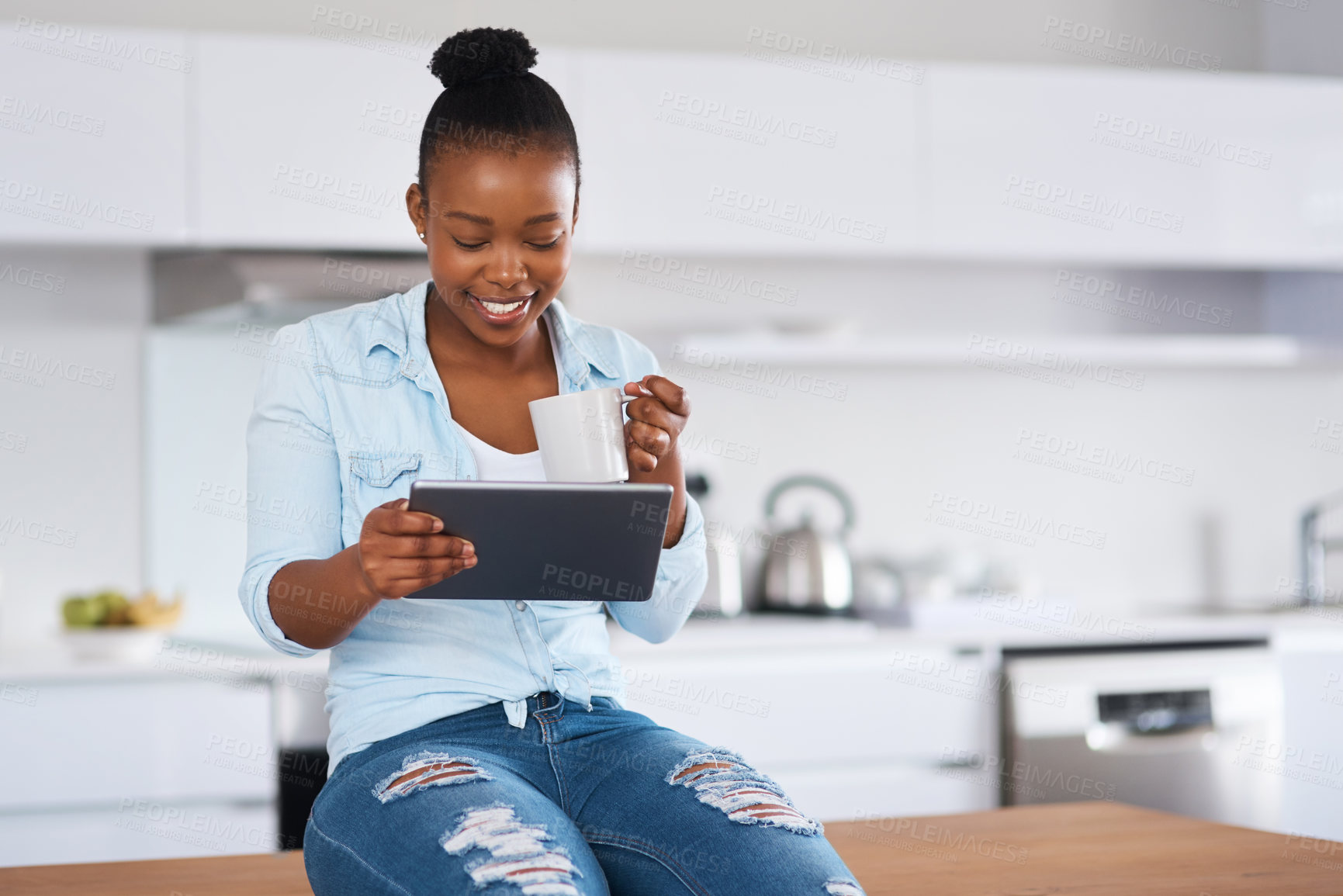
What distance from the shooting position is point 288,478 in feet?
4.05

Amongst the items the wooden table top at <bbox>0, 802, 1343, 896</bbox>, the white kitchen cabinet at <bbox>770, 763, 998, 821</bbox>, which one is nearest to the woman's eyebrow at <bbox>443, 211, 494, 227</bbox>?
the wooden table top at <bbox>0, 802, 1343, 896</bbox>

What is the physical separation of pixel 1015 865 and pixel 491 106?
971 millimetres

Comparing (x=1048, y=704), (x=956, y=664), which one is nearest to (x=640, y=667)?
(x=956, y=664)

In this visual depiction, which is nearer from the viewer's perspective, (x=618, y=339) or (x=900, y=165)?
(x=618, y=339)

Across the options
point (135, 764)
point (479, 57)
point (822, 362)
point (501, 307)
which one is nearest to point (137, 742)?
point (135, 764)

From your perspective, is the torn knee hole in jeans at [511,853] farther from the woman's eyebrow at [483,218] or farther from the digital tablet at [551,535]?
the woman's eyebrow at [483,218]

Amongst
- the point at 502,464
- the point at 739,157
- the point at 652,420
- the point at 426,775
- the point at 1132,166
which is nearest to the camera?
the point at 426,775

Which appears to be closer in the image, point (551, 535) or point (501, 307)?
Answer: point (551, 535)

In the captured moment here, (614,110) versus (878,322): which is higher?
(614,110)

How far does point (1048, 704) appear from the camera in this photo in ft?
8.86

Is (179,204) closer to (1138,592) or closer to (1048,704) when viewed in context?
(1048,704)

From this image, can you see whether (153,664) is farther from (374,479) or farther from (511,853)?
(511,853)

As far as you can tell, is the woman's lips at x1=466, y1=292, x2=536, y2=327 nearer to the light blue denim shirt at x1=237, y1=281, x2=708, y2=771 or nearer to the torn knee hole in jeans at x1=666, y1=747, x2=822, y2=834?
the light blue denim shirt at x1=237, y1=281, x2=708, y2=771

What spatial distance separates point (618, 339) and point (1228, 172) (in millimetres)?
2233
